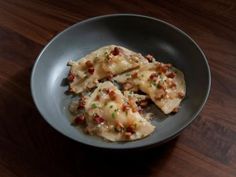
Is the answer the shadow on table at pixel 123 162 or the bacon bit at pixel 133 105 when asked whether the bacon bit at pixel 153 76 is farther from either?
the shadow on table at pixel 123 162

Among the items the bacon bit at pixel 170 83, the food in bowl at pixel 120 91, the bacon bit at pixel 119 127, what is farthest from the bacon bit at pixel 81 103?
the bacon bit at pixel 170 83

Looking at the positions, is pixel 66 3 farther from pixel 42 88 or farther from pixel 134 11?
pixel 42 88

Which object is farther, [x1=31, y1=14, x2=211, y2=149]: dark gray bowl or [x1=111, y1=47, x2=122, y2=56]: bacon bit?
[x1=111, y1=47, x2=122, y2=56]: bacon bit

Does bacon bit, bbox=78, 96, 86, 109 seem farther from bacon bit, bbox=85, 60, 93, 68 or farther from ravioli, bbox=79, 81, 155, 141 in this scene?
bacon bit, bbox=85, 60, 93, 68

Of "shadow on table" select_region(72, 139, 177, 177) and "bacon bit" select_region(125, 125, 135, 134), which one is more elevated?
"bacon bit" select_region(125, 125, 135, 134)

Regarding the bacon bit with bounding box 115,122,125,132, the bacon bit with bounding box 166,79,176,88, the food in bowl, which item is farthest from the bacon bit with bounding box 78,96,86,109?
the bacon bit with bounding box 166,79,176,88

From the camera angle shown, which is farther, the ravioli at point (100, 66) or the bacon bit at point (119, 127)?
the ravioli at point (100, 66)

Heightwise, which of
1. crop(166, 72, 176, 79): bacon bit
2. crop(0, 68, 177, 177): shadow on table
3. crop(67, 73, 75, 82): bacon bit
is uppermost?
crop(166, 72, 176, 79): bacon bit

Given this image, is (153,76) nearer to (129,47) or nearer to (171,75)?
(171,75)
